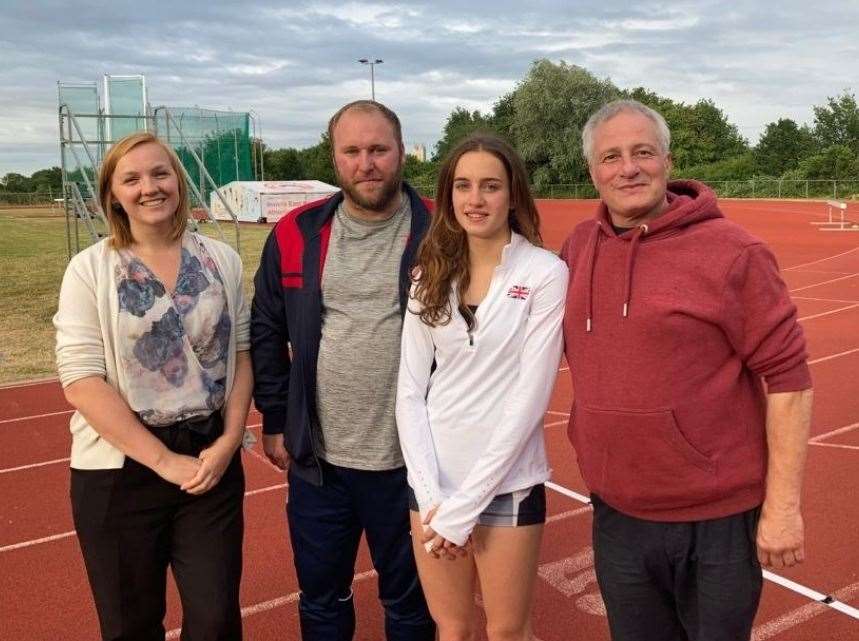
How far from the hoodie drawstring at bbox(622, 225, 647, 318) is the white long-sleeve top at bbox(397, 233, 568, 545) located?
251mm

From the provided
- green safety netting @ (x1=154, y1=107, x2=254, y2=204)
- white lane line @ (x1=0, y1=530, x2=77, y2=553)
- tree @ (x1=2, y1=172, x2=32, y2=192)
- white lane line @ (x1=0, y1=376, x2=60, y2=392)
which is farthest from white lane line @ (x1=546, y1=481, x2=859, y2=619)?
tree @ (x1=2, y1=172, x2=32, y2=192)

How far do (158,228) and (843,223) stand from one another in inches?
1030

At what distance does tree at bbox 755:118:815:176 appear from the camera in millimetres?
45594

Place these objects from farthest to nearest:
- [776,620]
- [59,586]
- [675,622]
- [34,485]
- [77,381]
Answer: [34,485] < [59,586] < [776,620] < [77,381] < [675,622]

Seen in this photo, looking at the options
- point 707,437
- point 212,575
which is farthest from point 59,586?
point 707,437

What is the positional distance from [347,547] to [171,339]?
951 mm

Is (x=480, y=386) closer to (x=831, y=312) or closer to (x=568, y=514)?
(x=568, y=514)

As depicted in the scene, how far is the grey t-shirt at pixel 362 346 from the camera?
2.57 meters

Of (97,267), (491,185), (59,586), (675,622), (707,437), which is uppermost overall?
(491,185)

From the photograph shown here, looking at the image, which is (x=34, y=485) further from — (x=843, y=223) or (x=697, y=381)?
(x=843, y=223)

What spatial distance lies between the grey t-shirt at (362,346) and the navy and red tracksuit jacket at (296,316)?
1.4 inches

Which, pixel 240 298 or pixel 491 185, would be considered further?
pixel 240 298

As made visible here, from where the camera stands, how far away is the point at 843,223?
24.7 metres

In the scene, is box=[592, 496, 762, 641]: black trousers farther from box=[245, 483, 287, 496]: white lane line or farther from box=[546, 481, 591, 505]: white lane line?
box=[245, 483, 287, 496]: white lane line
